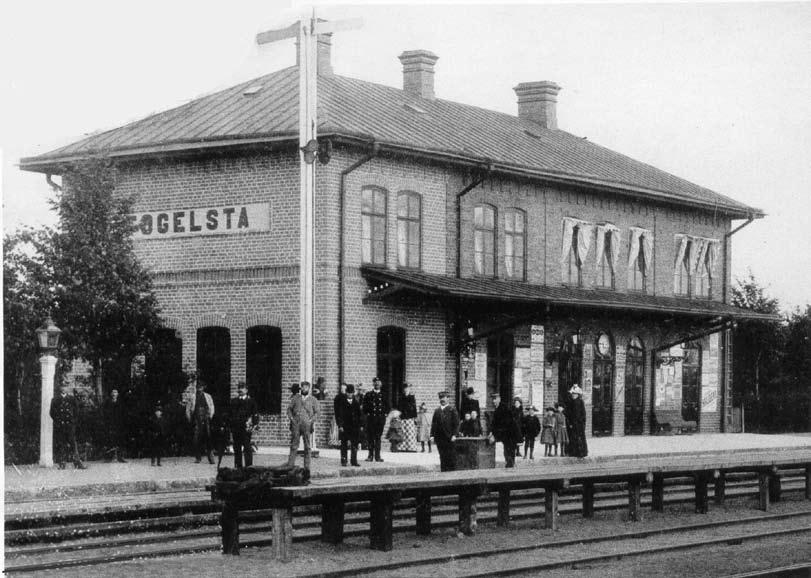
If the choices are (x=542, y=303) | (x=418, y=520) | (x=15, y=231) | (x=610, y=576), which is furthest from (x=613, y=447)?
(x=610, y=576)

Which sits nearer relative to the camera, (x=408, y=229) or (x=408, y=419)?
(x=408, y=419)

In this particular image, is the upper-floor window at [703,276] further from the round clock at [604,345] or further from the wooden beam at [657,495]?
the wooden beam at [657,495]

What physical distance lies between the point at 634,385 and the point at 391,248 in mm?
10234

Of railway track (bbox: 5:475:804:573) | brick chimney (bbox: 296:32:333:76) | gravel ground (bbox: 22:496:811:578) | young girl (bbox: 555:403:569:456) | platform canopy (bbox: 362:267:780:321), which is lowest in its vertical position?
gravel ground (bbox: 22:496:811:578)

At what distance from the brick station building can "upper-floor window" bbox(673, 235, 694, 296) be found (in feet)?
6.15

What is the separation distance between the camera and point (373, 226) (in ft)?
96.9

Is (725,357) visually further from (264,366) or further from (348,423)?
(348,423)

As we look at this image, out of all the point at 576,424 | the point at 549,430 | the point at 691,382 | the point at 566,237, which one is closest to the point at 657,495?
the point at 576,424

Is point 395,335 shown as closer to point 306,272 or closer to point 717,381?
point 306,272

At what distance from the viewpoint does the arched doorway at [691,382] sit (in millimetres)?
38969

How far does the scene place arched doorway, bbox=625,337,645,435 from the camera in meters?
36.9

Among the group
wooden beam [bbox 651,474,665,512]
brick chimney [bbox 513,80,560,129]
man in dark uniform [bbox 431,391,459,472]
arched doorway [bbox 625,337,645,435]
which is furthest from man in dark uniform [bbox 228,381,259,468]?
brick chimney [bbox 513,80,560,129]

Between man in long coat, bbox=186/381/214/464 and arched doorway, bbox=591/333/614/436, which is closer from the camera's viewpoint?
man in long coat, bbox=186/381/214/464

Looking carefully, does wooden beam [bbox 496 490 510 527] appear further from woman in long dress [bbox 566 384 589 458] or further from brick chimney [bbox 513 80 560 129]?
brick chimney [bbox 513 80 560 129]
